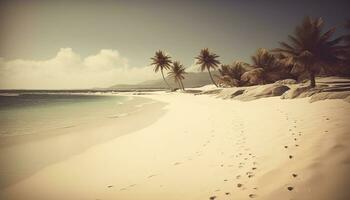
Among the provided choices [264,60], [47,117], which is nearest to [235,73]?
[264,60]

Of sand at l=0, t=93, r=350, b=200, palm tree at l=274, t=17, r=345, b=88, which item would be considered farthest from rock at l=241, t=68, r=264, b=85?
sand at l=0, t=93, r=350, b=200

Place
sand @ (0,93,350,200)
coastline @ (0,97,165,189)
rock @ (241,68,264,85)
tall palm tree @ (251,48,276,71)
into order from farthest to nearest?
tall palm tree @ (251,48,276,71) < rock @ (241,68,264,85) < coastline @ (0,97,165,189) < sand @ (0,93,350,200)

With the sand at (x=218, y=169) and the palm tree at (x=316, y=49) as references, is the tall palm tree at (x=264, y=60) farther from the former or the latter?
the sand at (x=218, y=169)

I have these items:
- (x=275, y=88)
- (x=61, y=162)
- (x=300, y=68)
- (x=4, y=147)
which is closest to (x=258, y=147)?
(x=61, y=162)

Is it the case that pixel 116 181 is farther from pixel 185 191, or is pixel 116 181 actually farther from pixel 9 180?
pixel 9 180

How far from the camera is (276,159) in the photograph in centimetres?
460

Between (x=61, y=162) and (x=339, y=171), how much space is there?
22.9 ft

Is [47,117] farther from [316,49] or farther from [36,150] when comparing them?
[316,49]

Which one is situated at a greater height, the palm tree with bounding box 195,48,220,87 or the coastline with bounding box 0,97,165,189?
the palm tree with bounding box 195,48,220,87

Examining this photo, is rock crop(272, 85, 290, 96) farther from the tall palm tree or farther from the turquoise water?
the tall palm tree

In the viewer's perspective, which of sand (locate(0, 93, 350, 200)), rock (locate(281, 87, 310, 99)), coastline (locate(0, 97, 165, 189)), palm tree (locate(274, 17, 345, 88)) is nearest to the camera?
sand (locate(0, 93, 350, 200))

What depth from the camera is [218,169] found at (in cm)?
482

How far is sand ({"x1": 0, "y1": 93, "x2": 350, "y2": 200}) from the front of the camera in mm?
3609

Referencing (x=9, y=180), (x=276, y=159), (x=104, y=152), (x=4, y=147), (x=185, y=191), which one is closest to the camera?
(x=185, y=191)
